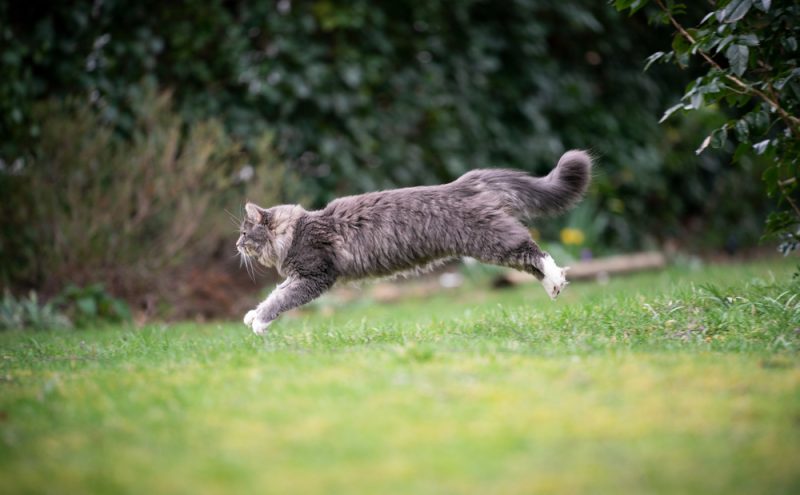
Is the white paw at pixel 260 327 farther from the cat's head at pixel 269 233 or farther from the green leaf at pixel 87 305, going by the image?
the green leaf at pixel 87 305

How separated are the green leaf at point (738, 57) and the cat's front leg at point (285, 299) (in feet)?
9.52

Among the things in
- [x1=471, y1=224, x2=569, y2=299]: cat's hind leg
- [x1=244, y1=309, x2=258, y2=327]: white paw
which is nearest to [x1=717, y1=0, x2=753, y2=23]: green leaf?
[x1=471, y1=224, x2=569, y2=299]: cat's hind leg

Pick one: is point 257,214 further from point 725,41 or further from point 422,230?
point 725,41

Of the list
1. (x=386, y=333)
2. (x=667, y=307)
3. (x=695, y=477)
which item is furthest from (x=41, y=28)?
(x=695, y=477)

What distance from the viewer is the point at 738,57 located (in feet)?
14.5

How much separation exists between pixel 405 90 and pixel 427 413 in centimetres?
720

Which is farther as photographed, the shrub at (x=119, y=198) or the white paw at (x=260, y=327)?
the shrub at (x=119, y=198)

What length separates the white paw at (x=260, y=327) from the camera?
5.16m

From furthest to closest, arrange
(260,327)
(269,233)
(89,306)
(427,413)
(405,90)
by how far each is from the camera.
Answer: (405,90)
(89,306)
(269,233)
(260,327)
(427,413)

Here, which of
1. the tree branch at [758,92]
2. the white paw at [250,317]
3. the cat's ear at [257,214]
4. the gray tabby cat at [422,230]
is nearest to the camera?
the tree branch at [758,92]

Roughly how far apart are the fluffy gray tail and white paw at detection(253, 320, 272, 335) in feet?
5.37

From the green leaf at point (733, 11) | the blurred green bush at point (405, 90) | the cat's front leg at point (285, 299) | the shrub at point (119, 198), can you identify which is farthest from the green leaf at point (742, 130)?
the shrub at point (119, 198)

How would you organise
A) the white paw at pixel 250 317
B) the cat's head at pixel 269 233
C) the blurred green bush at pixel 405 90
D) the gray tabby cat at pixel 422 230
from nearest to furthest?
the gray tabby cat at pixel 422 230
the white paw at pixel 250 317
the cat's head at pixel 269 233
the blurred green bush at pixel 405 90

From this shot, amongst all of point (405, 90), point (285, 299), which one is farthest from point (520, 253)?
point (405, 90)
